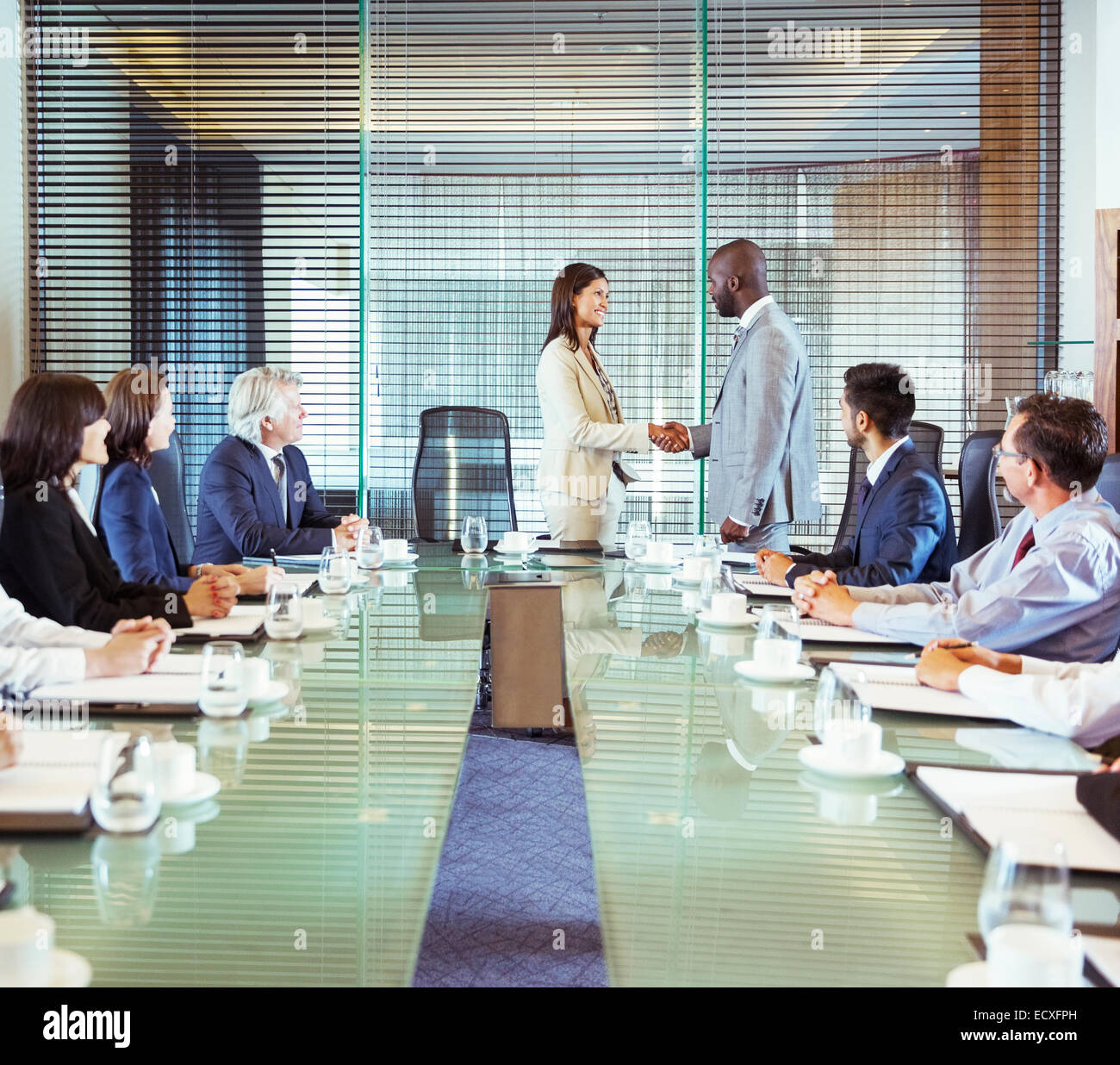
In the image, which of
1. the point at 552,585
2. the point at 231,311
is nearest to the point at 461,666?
the point at 552,585

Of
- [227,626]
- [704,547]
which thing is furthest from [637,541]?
[227,626]

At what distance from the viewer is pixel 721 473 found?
4035 mm

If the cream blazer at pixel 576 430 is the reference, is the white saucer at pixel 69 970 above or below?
below

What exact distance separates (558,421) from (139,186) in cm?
239

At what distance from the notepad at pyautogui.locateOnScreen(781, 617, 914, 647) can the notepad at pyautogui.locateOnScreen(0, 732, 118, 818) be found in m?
1.32

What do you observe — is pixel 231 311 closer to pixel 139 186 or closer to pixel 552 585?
pixel 139 186

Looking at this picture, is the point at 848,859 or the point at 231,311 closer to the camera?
the point at 848,859

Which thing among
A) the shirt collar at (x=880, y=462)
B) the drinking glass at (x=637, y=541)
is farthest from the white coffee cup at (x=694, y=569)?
the shirt collar at (x=880, y=462)

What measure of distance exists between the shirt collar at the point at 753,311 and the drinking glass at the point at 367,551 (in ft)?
4.70

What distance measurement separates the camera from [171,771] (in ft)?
4.13

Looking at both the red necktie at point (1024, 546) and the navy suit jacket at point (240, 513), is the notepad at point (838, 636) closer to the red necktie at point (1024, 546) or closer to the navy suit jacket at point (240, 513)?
the red necktie at point (1024, 546)

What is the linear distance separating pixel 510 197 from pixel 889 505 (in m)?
2.82

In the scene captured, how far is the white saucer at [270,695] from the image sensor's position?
1.72 m

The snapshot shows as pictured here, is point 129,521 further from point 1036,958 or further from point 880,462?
point 1036,958
